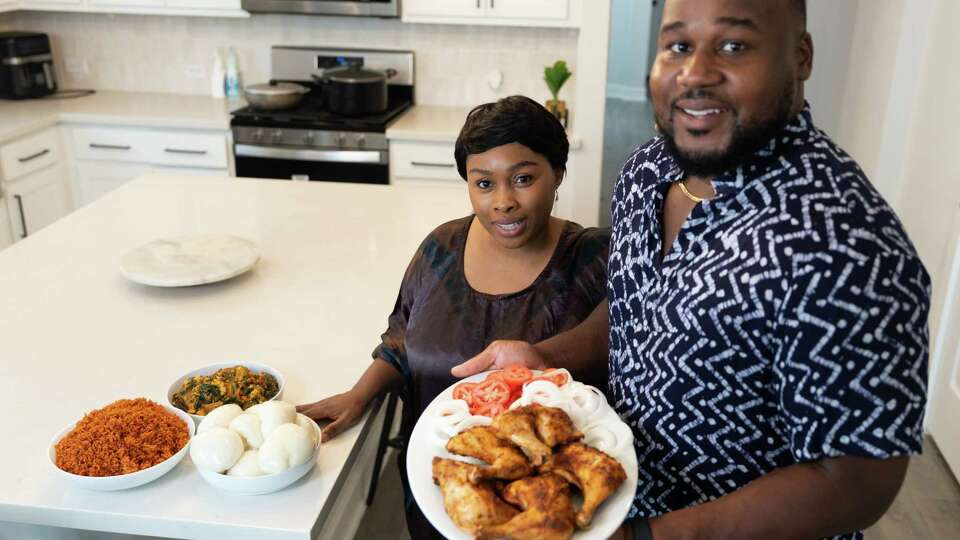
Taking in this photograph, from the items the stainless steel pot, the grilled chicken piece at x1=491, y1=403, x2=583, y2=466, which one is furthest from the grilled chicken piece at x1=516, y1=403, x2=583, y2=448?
the stainless steel pot

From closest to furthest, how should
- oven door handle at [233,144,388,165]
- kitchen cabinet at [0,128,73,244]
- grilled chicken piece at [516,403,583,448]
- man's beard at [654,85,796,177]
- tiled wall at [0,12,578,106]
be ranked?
man's beard at [654,85,796,177] → grilled chicken piece at [516,403,583,448] → kitchen cabinet at [0,128,73,244] → oven door handle at [233,144,388,165] → tiled wall at [0,12,578,106]

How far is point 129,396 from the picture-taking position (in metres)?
1.59

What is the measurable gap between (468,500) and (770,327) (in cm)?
40

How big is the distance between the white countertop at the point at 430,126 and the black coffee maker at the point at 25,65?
1.87 m

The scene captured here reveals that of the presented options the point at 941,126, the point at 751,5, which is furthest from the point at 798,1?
the point at 941,126

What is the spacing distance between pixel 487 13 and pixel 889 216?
317cm

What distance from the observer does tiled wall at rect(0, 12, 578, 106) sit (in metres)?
4.18

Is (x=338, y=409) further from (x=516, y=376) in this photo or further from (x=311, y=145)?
(x=311, y=145)

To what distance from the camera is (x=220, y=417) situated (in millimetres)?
1361

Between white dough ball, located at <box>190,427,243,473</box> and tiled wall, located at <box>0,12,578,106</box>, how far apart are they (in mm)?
3176

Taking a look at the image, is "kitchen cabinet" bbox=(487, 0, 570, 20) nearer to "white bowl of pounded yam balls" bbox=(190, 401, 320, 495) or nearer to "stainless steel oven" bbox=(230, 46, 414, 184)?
"stainless steel oven" bbox=(230, 46, 414, 184)

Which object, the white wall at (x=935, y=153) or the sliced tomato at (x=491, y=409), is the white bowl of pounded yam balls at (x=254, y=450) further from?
the white wall at (x=935, y=153)

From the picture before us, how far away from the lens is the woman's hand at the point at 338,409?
150 cm

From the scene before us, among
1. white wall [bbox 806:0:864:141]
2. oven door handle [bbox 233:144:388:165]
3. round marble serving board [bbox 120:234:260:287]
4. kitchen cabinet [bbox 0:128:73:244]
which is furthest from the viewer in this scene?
white wall [bbox 806:0:864:141]
